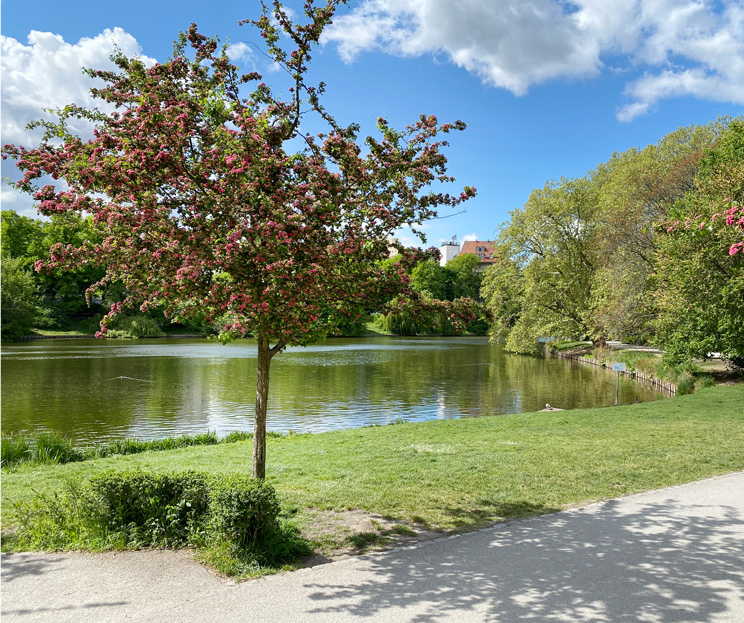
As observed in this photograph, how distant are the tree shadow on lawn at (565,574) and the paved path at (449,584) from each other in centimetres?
2

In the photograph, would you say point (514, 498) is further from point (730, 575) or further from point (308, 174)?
point (308, 174)

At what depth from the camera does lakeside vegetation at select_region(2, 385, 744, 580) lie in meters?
7.73

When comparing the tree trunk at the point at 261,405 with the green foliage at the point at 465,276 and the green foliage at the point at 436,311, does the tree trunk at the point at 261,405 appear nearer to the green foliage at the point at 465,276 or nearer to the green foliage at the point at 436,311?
the green foliage at the point at 436,311

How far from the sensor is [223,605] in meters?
4.71

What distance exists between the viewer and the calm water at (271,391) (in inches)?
742

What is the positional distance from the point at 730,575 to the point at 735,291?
61.2 ft

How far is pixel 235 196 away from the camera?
21.1ft

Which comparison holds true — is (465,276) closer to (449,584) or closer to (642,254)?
(642,254)

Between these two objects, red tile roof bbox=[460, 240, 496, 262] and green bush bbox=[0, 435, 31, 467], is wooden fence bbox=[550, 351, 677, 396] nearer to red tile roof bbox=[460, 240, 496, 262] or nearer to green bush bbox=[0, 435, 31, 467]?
green bush bbox=[0, 435, 31, 467]

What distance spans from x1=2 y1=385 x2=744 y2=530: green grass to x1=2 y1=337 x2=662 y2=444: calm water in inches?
186

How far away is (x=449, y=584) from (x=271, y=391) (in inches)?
834

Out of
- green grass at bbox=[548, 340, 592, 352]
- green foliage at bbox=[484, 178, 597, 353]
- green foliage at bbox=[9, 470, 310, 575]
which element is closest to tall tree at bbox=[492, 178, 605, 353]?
green foliage at bbox=[484, 178, 597, 353]

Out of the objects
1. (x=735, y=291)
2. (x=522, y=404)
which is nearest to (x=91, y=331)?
(x=522, y=404)

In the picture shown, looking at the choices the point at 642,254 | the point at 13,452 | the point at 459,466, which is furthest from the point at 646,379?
the point at 13,452
